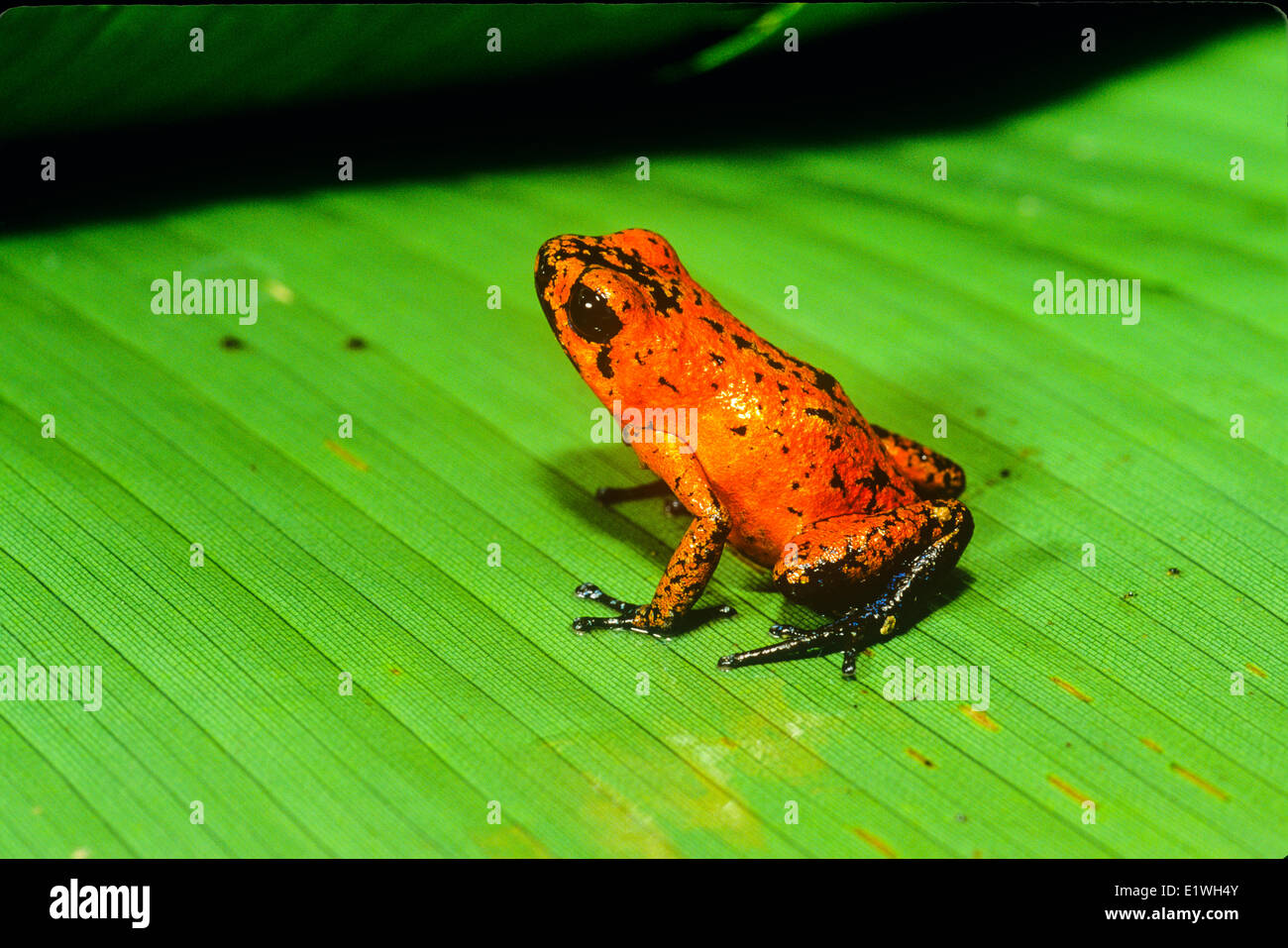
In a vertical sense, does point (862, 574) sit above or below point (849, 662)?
above

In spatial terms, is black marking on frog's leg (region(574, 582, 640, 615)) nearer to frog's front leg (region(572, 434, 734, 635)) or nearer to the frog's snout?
frog's front leg (region(572, 434, 734, 635))

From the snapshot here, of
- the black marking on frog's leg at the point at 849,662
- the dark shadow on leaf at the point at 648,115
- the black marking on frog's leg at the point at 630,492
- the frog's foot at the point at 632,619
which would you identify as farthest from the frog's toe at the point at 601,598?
the dark shadow on leaf at the point at 648,115

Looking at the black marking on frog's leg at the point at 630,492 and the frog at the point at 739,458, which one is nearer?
the frog at the point at 739,458

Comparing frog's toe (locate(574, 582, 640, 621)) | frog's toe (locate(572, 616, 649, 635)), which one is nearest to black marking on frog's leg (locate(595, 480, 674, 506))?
frog's toe (locate(574, 582, 640, 621))

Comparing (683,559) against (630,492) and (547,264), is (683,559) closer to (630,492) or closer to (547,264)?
(630,492)

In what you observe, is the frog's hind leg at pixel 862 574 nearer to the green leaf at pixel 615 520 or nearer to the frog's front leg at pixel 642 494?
the green leaf at pixel 615 520

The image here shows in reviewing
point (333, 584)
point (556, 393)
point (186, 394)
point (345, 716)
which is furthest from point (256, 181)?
point (345, 716)

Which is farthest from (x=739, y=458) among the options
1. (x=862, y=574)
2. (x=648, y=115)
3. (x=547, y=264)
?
(x=648, y=115)
